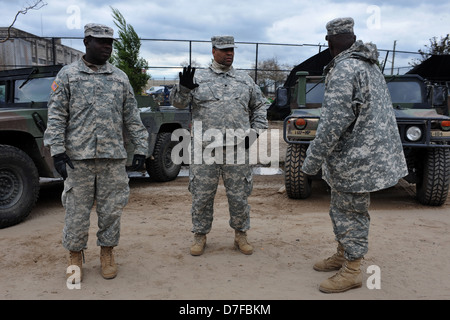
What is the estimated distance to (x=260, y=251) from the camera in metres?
3.44

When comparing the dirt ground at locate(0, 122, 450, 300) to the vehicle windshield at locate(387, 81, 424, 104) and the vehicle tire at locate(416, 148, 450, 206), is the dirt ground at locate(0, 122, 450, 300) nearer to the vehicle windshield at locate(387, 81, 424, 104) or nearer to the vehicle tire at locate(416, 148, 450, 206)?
the vehicle tire at locate(416, 148, 450, 206)

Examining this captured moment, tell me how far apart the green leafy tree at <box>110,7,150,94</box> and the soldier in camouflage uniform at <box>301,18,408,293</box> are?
1080 cm

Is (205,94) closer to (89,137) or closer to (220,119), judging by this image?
Answer: (220,119)

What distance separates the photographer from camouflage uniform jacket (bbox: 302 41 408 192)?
7.86ft

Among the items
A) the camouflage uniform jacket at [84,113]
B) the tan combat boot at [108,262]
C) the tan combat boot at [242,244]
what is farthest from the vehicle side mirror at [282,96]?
the tan combat boot at [108,262]

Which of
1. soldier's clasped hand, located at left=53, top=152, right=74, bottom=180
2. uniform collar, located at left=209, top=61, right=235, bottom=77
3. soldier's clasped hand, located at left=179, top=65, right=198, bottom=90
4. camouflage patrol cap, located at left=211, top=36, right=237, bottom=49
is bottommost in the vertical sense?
soldier's clasped hand, located at left=53, top=152, right=74, bottom=180

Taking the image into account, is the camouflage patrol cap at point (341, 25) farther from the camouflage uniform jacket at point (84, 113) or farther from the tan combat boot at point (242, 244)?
the tan combat boot at point (242, 244)

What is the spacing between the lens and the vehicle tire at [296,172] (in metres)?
5.07

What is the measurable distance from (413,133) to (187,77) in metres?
2.93

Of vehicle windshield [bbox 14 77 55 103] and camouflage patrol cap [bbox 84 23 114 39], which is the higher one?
camouflage patrol cap [bbox 84 23 114 39]

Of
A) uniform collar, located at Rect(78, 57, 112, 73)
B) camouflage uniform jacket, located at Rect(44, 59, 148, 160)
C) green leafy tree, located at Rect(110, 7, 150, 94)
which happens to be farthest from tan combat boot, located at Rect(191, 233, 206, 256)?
green leafy tree, located at Rect(110, 7, 150, 94)

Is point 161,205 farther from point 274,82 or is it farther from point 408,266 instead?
point 274,82

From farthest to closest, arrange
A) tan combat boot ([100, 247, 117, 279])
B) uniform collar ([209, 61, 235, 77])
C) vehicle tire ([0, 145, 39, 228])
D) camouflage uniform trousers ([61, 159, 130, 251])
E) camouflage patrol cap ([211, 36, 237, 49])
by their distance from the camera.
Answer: vehicle tire ([0, 145, 39, 228]) → uniform collar ([209, 61, 235, 77]) → camouflage patrol cap ([211, 36, 237, 49]) → tan combat boot ([100, 247, 117, 279]) → camouflage uniform trousers ([61, 159, 130, 251])

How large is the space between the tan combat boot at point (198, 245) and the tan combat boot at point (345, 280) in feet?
3.51
